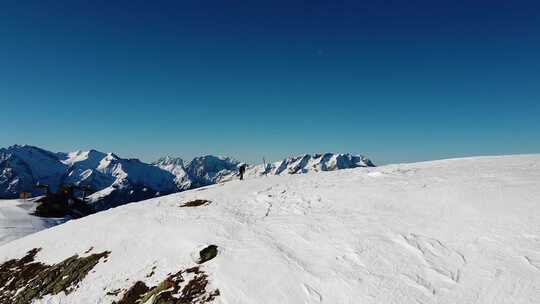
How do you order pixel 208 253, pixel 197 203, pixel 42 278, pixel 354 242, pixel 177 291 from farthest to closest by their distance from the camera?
pixel 197 203
pixel 42 278
pixel 208 253
pixel 354 242
pixel 177 291

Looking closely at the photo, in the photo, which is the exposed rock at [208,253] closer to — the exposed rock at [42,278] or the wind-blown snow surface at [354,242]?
the wind-blown snow surface at [354,242]

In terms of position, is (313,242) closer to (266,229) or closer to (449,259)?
(266,229)

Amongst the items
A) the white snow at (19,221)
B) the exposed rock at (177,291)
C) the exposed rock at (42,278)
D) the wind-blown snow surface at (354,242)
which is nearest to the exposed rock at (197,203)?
the wind-blown snow surface at (354,242)

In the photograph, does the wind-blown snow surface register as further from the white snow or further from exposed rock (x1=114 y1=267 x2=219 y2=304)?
the white snow

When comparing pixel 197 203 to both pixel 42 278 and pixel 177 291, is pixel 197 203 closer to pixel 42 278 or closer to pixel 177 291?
A: pixel 42 278

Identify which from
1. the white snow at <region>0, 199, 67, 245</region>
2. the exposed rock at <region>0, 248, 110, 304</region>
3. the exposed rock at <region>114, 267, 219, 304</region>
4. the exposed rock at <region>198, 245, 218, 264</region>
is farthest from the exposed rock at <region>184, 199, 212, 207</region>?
the white snow at <region>0, 199, 67, 245</region>

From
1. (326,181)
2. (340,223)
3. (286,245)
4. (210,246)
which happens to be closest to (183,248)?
(210,246)

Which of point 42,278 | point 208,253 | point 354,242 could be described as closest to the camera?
point 354,242

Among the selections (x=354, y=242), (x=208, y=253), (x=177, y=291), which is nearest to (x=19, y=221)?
(x=208, y=253)
